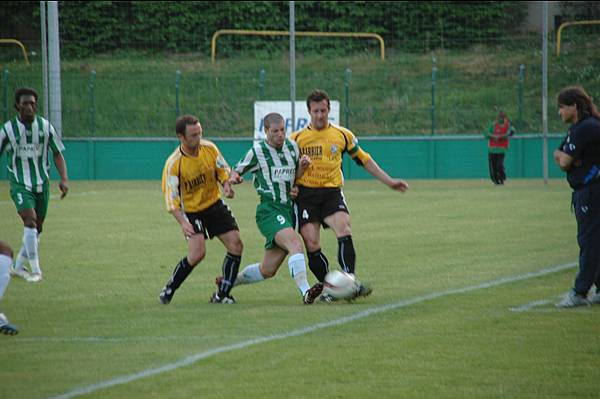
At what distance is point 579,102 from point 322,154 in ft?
7.62

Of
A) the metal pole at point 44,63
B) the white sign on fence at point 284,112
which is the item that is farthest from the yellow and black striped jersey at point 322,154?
the white sign on fence at point 284,112

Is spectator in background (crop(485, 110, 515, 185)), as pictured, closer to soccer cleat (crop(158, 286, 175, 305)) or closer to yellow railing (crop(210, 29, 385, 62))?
yellow railing (crop(210, 29, 385, 62))

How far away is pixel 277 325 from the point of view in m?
9.09

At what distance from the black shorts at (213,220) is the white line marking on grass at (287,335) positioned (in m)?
1.52

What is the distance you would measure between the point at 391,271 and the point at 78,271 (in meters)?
3.31

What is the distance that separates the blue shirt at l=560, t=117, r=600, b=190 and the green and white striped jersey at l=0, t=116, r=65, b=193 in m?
5.56

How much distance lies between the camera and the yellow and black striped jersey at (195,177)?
33.7 feet

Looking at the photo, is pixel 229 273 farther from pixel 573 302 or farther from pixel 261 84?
pixel 261 84

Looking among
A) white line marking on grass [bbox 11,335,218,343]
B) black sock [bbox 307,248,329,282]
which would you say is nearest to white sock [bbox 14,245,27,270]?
black sock [bbox 307,248,329,282]

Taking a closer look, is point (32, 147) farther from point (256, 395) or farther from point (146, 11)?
point (146, 11)

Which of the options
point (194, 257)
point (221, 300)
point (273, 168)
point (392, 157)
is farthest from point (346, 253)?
point (392, 157)

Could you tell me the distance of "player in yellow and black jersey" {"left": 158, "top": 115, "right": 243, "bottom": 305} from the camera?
1025 cm

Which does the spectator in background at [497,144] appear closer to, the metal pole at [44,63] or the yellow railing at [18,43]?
the metal pole at [44,63]

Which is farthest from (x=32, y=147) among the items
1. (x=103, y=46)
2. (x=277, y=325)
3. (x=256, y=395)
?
(x=103, y=46)
